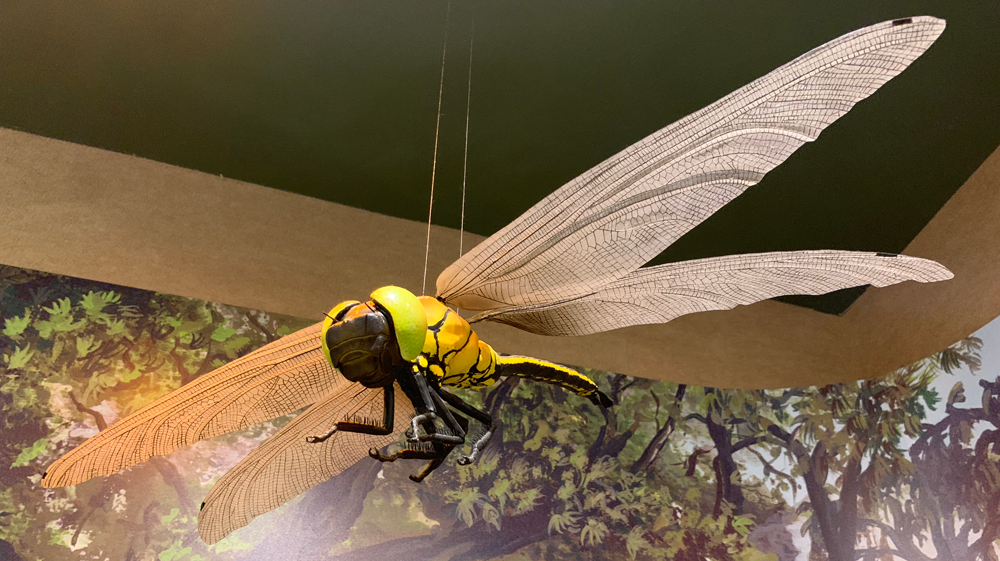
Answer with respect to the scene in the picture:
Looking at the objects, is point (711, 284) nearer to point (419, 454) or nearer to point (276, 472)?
point (419, 454)

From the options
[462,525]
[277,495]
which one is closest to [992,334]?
[462,525]

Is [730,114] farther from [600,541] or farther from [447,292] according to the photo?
[600,541]

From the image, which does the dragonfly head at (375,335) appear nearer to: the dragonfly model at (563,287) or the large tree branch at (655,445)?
the dragonfly model at (563,287)

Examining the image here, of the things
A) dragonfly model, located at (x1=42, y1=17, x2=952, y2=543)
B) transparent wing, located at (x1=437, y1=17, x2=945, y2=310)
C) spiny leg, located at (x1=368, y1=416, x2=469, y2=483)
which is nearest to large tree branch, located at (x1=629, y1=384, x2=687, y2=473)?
dragonfly model, located at (x1=42, y1=17, x2=952, y2=543)

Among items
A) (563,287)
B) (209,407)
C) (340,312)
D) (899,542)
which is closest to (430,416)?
(340,312)

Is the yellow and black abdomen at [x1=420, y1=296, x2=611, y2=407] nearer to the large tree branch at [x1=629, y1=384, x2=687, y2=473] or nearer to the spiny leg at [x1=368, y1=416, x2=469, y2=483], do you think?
the spiny leg at [x1=368, y1=416, x2=469, y2=483]
